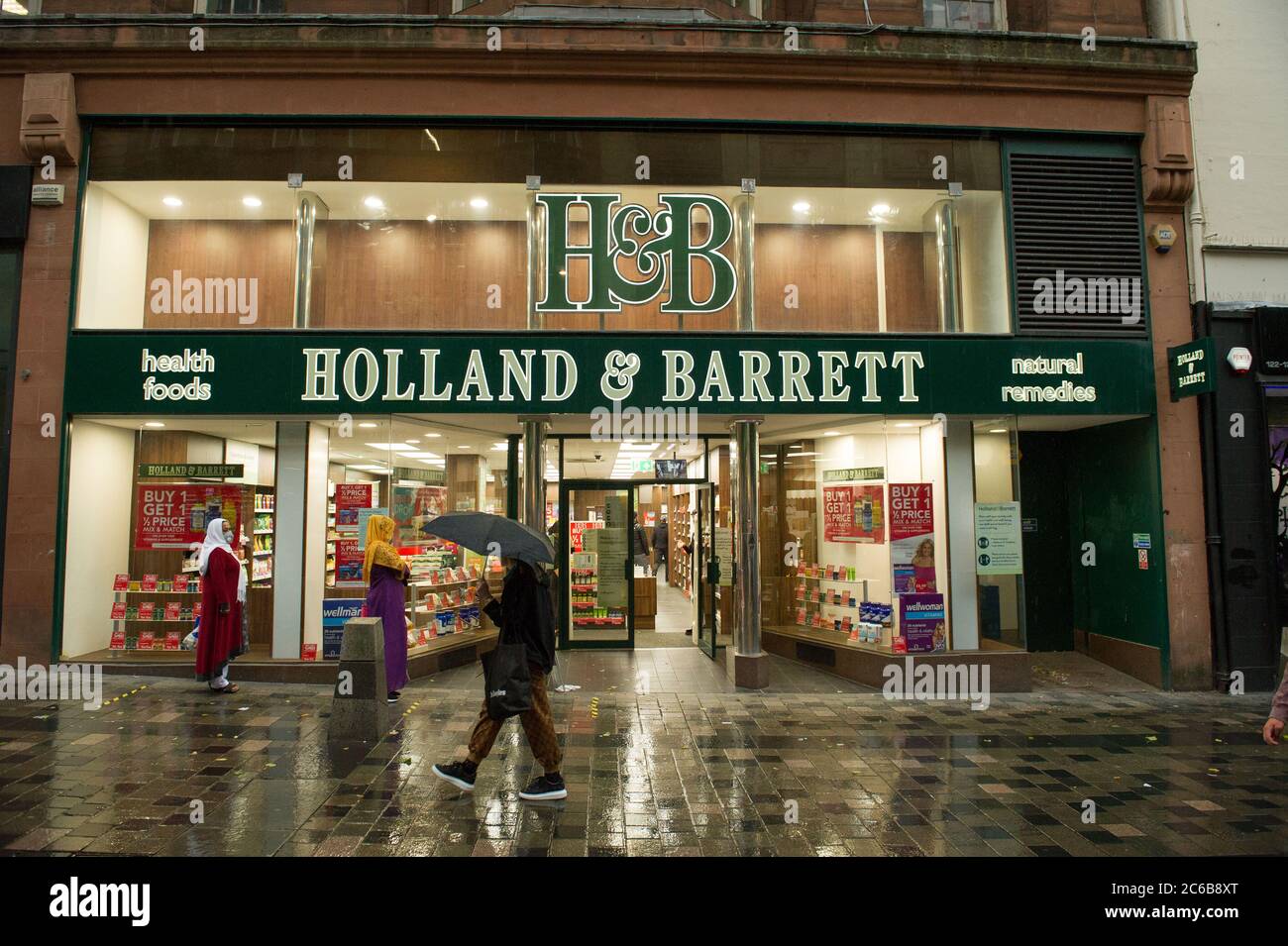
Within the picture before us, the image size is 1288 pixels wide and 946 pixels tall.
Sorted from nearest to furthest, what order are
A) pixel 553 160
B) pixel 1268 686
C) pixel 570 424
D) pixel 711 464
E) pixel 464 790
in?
pixel 464 790 < pixel 1268 686 < pixel 553 160 < pixel 570 424 < pixel 711 464

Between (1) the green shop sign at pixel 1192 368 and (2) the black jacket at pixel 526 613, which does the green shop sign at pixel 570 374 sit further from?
(2) the black jacket at pixel 526 613

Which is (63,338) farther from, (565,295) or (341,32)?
(565,295)

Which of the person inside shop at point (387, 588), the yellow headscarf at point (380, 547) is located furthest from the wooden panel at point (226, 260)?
the person inside shop at point (387, 588)

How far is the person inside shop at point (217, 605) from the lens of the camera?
848cm

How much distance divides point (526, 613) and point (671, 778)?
1.97 metres

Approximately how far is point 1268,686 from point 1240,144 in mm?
7529

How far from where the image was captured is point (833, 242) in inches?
420

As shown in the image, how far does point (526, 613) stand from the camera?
5.54 meters

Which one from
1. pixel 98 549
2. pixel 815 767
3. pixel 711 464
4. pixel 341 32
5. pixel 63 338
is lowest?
pixel 815 767

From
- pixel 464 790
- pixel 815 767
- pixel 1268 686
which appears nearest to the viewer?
pixel 464 790

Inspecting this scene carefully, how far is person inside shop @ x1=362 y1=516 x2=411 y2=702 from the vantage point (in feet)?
26.7

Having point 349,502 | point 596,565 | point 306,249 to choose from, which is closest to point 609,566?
point 596,565

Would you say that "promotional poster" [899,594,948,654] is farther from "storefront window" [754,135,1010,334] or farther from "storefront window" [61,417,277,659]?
"storefront window" [61,417,277,659]

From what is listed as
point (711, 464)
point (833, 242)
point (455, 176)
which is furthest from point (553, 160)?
point (711, 464)
